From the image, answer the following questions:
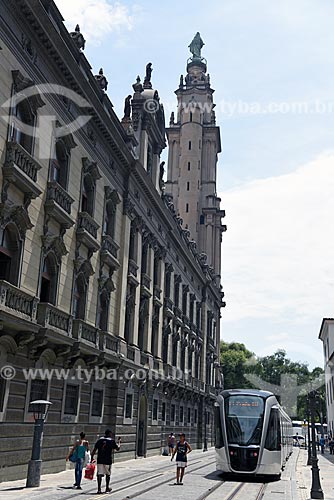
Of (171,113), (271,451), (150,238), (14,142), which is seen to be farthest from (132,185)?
A: (171,113)

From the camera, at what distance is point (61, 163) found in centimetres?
2322

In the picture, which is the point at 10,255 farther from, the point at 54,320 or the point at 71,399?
the point at 71,399

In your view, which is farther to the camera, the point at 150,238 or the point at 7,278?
the point at 150,238

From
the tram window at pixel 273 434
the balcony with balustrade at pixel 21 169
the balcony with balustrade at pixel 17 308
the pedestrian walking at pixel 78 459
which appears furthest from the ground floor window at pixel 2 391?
the tram window at pixel 273 434

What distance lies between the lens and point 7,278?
1881 centimetres

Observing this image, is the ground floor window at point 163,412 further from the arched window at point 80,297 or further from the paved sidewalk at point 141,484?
the arched window at point 80,297

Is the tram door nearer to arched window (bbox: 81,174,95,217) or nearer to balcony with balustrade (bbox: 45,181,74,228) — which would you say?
arched window (bbox: 81,174,95,217)

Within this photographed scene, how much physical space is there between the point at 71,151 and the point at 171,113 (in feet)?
163

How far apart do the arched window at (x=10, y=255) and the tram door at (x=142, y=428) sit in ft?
55.9

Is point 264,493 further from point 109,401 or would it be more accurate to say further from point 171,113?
point 171,113

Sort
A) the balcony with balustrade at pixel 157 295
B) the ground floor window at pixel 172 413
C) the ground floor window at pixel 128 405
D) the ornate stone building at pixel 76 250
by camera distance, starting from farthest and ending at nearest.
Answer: the ground floor window at pixel 172 413
the balcony with balustrade at pixel 157 295
the ground floor window at pixel 128 405
the ornate stone building at pixel 76 250

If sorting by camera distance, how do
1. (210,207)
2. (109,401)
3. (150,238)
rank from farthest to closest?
(210,207) < (150,238) < (109,401)

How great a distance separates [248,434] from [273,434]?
3.57 feet

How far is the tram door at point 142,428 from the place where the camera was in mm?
33438
